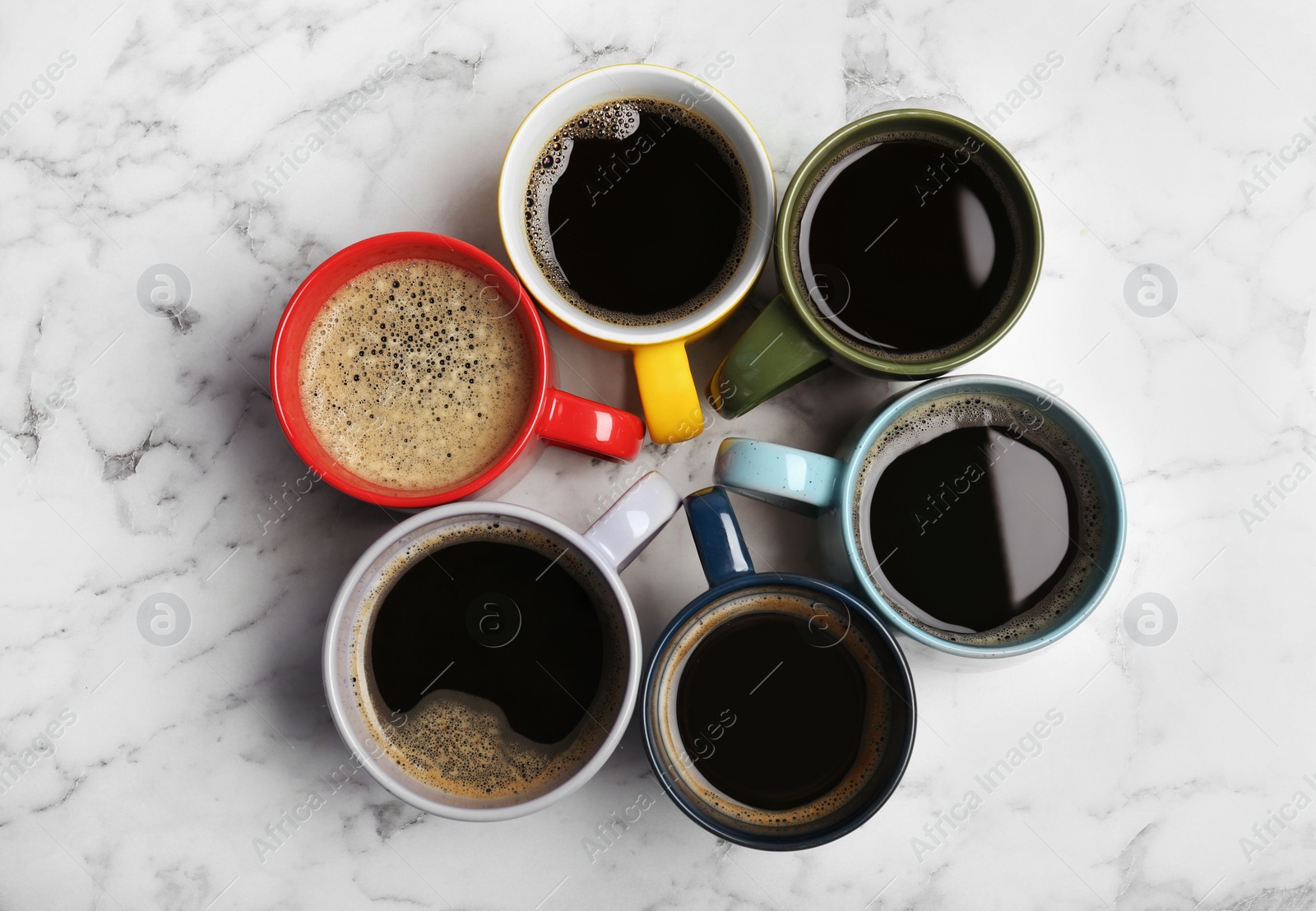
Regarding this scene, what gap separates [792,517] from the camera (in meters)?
1.23

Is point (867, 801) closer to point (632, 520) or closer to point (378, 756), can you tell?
point (632, 520)

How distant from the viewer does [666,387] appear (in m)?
1.07

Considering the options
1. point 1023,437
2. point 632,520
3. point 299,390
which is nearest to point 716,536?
point 632,520

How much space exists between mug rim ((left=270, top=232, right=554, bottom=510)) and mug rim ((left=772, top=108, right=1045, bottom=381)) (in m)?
0.32

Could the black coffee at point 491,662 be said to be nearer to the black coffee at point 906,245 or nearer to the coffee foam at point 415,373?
the coffee foam at point 415,373

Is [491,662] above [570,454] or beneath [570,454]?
beneath

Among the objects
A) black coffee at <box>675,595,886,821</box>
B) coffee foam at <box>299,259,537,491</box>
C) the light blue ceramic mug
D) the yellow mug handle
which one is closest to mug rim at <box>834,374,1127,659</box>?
the light blue ceramic mug

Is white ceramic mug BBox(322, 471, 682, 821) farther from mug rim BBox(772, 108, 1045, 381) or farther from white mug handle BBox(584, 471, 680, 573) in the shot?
mug rim BBox(772, 108, 1045, 381)

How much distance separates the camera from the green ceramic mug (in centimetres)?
103

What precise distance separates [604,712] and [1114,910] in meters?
0.84

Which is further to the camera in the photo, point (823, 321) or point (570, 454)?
point (570, 454)

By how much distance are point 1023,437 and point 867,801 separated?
526 millimetres

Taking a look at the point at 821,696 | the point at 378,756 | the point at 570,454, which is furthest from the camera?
the point at 570,454


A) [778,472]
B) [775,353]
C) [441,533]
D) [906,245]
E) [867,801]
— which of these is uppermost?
[906,245]
